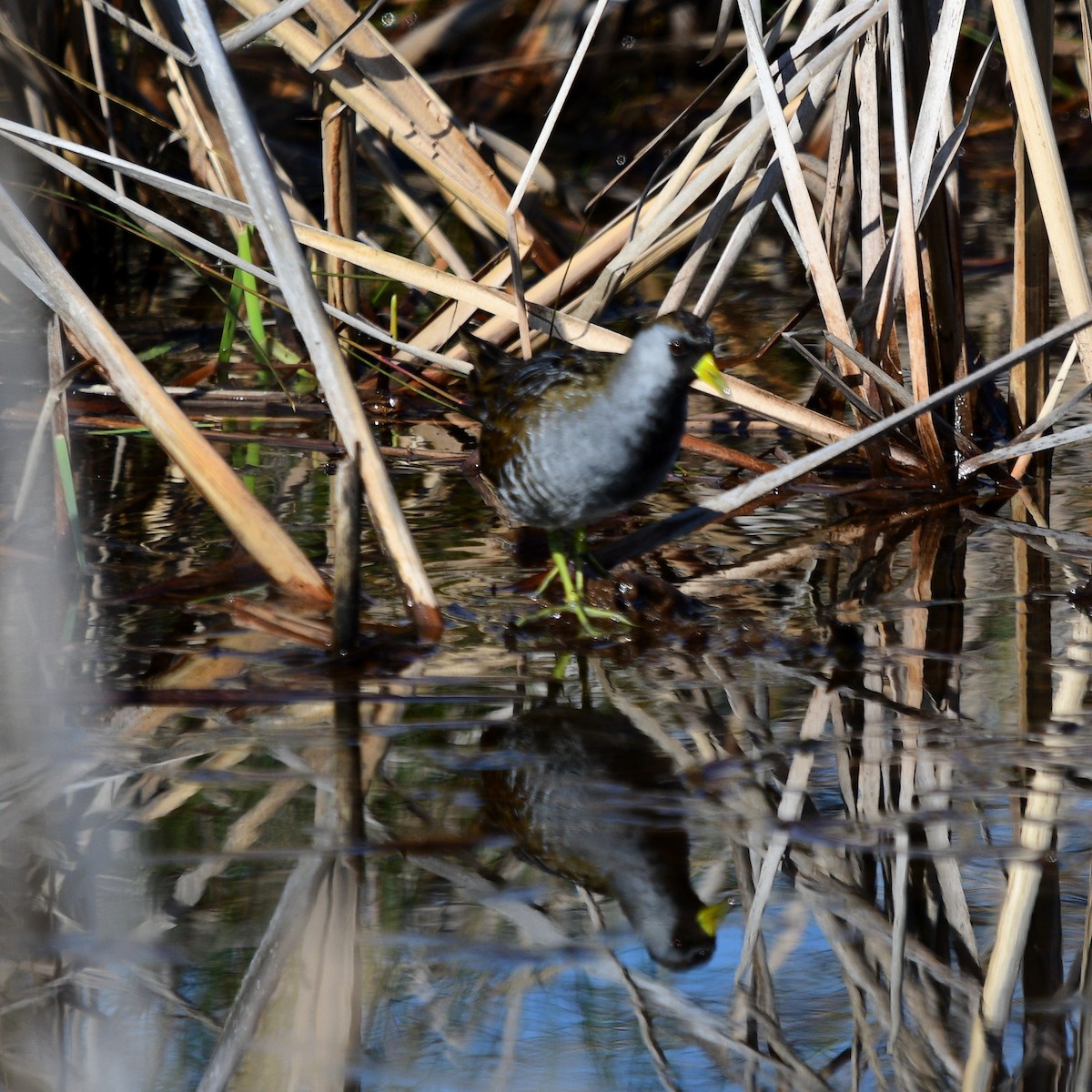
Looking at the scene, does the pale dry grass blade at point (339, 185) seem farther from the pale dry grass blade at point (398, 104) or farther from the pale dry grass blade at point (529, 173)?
the pale dry grass blade at point (529, 173)

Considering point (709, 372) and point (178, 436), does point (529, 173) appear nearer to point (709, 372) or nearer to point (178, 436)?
point (709, 372)

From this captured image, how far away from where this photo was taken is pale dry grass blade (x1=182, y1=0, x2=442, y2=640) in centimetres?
282

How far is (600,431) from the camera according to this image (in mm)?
3094

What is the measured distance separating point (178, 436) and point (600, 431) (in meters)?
0.87

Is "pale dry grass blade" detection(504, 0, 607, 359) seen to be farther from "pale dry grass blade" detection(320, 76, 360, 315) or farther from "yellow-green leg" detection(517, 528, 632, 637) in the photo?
"pale dry grass blade" detection(320, 76, 360, 315)

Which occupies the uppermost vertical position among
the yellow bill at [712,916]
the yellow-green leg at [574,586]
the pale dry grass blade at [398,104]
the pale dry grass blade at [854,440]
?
the pale dry grass blade at [398,104]

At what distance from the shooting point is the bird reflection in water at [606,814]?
2.13 metres

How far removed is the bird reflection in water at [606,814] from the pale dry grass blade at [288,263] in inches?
22.6

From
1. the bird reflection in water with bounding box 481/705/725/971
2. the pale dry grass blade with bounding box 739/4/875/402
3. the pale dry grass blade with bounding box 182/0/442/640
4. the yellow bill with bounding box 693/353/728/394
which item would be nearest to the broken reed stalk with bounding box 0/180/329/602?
the pale dry grass blade with bounding box 182/0/442/640

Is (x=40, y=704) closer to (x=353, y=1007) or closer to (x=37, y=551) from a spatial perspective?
(x=37, y=551)

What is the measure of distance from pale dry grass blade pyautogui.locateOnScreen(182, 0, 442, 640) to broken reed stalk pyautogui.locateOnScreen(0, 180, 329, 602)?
29 cm

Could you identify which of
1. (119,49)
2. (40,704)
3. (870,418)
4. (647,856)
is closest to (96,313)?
(40,704)

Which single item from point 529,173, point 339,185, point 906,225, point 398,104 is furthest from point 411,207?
point 906,225

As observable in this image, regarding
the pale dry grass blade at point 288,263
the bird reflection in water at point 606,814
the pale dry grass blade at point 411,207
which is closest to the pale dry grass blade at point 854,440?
the bird reflection in water at point 606,814
